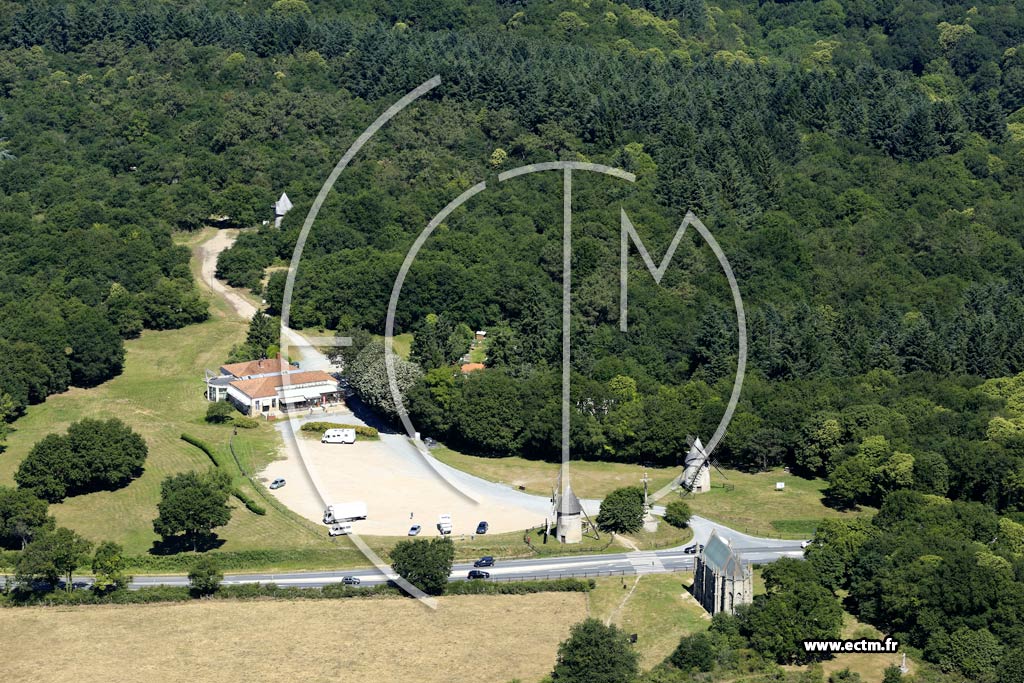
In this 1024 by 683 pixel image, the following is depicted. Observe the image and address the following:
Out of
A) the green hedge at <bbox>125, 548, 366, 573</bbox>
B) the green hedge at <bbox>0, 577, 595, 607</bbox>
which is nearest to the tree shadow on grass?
the green hedge at <bbox>125, 548, 366, 573</bbox>

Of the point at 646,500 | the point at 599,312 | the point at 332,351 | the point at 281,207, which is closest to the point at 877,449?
the point at 646,500

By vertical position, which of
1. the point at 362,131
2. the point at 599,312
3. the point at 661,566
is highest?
the point at 362,131

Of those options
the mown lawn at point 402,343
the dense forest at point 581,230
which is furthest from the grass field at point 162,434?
the mown lawn at point 402,343

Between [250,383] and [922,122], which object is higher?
[922,122]

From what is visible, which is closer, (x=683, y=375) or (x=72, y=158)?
(x=683, y=375)

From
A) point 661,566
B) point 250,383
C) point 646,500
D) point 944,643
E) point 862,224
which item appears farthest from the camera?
point 862,224

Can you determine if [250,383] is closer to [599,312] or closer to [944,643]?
[599,312]

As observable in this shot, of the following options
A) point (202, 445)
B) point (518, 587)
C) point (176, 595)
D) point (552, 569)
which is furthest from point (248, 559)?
point (202, 445)

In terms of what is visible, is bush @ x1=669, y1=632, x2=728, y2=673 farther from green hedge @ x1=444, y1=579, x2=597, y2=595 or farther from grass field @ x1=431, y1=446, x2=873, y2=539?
grass field @ x1=431, y1=446, x2=873, y2=539
